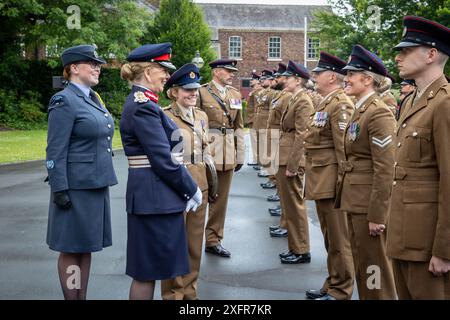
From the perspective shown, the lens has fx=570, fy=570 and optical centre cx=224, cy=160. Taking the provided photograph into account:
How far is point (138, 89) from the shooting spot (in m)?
3.98

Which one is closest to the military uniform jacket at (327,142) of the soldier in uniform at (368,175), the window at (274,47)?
the soldier in uniform at (368,175)

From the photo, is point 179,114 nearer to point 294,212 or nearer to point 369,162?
point 369,162

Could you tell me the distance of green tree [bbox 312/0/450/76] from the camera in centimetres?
1950

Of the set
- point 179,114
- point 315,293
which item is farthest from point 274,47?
point 315,293

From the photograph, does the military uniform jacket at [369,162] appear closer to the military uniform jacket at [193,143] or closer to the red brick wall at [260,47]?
the military uniform jacket at [193,143]

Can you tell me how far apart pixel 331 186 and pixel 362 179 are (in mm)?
739

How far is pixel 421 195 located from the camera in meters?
3.21

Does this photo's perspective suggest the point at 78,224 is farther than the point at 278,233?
No

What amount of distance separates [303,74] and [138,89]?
3362mm

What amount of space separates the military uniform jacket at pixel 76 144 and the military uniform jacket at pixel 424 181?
7.61 ft

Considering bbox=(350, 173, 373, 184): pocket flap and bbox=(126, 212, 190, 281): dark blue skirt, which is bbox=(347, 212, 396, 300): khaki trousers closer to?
bbox=(350, 173, 373, 184): pocket flap

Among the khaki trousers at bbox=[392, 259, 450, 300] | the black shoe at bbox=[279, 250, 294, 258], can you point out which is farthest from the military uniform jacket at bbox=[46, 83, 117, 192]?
the black shoe at bbox=[279, 250, 294, 258]

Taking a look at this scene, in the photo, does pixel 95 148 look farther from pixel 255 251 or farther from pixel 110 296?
pixel 255 251

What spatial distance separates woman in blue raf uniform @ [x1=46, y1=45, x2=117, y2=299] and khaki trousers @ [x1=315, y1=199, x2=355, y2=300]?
1957mm
